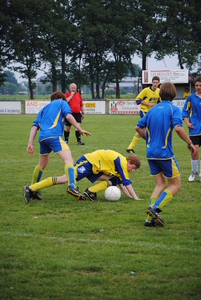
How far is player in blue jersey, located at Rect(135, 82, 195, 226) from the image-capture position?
6.25 meters

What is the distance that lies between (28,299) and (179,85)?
151 feet

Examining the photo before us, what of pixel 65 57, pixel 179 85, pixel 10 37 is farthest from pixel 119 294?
pixel 65 57

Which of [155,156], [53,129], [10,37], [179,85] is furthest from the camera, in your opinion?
[10,37]

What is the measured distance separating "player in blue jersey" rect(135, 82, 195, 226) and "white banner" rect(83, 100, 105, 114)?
32.1m

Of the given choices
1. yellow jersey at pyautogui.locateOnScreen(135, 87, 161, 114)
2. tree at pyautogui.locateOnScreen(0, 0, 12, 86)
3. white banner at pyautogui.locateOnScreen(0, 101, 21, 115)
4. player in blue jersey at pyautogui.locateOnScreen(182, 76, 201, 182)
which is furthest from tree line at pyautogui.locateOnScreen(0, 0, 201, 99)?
player in blue jersey at pyautogui.locateOnScreen(182, 76, 201, 182)

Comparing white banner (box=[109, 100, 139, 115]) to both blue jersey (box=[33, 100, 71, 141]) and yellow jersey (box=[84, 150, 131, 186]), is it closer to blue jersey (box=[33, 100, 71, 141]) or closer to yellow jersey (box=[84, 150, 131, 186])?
yellow jersey (box=[84, 150, 131, 186])

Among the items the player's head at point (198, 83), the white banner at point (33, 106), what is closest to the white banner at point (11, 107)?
the white banner at point (33, 106)

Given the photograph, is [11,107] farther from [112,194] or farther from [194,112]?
[112,194]

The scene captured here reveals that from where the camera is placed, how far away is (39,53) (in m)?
60.8

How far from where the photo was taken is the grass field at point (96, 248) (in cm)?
443

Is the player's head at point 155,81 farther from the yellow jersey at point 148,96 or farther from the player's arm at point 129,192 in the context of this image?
the player's arm at point 129,192

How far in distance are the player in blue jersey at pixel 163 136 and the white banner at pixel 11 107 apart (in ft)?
108

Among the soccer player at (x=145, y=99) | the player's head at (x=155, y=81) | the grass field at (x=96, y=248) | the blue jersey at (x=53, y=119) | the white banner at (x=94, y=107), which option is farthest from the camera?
the white banner at (x=94, y=107)

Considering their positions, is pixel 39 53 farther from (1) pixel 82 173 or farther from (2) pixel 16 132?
(1) pixel 82 173
